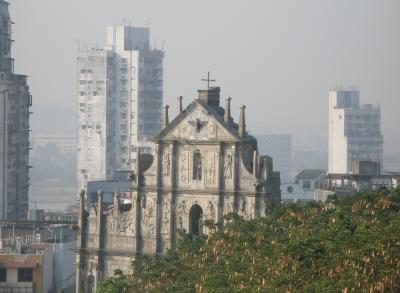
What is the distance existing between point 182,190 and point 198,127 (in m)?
4.23

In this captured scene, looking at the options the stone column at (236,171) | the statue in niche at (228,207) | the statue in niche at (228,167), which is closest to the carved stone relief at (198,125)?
the statue in niche at (228,167)

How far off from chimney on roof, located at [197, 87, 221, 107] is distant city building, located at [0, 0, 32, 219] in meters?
59.9

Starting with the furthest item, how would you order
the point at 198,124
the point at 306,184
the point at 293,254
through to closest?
the point at 306,184 < the point at 198,124 < the point at 293,254

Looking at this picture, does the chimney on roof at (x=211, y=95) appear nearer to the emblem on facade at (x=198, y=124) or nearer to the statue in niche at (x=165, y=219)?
the emblem on facade at (x=198, y=124)

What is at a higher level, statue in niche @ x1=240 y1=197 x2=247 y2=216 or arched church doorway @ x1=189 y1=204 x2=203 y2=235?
statue in niche @ x1=240 y1=197 x2=247 y2=216

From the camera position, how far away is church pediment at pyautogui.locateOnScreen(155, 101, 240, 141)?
114250mm

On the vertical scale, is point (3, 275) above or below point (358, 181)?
below

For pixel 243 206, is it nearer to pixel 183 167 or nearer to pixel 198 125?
pixel 183 167

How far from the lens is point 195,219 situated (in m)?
117

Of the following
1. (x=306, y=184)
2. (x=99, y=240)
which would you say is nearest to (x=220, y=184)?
(x=99, y=240)

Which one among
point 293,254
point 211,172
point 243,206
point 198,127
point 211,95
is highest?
point 211,95

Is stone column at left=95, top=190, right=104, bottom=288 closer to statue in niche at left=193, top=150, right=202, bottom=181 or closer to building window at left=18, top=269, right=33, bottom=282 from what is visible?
statue in niche at left=193, top=150, right=202, bottom=181

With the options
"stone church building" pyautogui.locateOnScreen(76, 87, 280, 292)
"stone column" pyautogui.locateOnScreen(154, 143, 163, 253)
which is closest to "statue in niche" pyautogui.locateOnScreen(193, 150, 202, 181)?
"stone church building" pyautogui.locateOnScreen(76, 87, 280, 292)

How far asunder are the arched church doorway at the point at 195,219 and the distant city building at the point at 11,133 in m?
59.6
